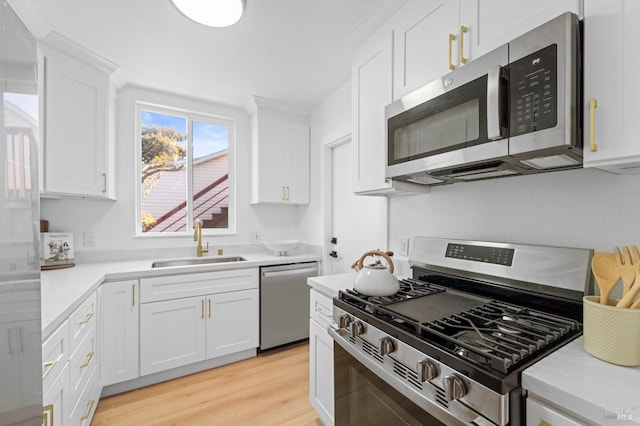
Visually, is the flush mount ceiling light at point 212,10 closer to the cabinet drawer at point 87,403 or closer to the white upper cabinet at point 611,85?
the white upper cabinet at point 611,85

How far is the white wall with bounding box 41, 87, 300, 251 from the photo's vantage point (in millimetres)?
2410

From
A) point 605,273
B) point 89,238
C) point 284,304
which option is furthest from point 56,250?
point 605,273

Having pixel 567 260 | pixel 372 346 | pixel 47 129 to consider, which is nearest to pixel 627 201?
pixel 567 260

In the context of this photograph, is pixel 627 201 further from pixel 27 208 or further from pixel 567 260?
pixel 27 208

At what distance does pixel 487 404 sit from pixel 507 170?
89 cm

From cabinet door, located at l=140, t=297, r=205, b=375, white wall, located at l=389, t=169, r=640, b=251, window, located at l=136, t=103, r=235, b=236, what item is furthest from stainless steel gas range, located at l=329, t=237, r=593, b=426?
window, located at l=136, t=103, r=235, b=236

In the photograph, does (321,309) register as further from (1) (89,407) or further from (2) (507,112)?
(1) (89,407)

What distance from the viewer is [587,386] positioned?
2.08ft

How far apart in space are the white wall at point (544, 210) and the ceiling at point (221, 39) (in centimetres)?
115

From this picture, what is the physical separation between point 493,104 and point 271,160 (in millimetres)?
2408

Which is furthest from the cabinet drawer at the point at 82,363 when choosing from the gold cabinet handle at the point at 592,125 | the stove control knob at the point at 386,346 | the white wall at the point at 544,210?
the gold cabinet handle at the point at 592,125

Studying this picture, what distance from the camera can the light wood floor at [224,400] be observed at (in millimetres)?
1799

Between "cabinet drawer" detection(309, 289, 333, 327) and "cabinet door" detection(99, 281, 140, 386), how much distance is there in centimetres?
141

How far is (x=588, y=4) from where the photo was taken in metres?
0.84
